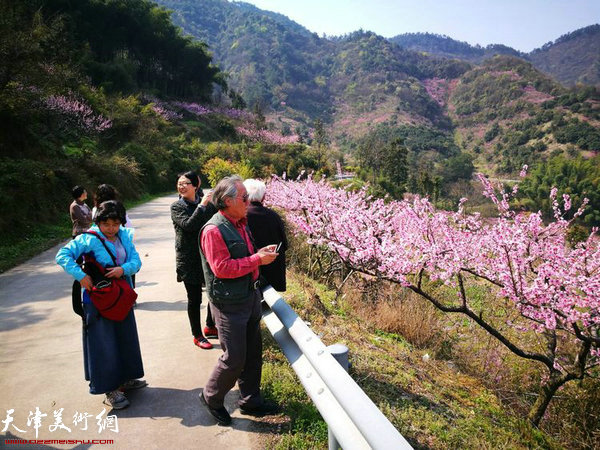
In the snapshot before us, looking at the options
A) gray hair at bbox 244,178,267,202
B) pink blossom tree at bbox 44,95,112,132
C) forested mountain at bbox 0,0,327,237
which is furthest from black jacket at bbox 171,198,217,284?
pink blossom tree at bbox 44,95,112,132

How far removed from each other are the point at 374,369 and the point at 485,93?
12813 cm

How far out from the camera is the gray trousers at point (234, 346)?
2441 millimetres

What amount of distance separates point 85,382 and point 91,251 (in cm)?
130

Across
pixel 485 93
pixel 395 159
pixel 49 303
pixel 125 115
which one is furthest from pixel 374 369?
pixel 485 93

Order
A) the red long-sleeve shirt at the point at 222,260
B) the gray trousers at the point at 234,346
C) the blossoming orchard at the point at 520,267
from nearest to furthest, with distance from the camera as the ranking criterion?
the red long-sleeve shirt at the point at 222,260, the gray trousers at the point at 234,346, the blossoming orchard at the point at 520,267

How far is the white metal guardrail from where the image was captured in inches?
51.6

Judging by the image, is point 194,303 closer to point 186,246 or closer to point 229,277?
point 186,246

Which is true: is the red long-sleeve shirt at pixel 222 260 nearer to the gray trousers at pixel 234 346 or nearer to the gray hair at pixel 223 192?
the gray hair at pixel 223 192

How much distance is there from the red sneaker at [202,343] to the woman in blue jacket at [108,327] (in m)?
0.86

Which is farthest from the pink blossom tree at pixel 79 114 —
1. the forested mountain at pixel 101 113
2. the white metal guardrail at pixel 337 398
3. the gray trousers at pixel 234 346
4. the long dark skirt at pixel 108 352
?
the white metal guardrail at pixel 337 398

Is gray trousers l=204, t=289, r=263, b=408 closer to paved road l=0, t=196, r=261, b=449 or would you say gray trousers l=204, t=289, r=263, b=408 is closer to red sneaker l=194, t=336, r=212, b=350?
paved road l=0, t=196, r=261, b=449

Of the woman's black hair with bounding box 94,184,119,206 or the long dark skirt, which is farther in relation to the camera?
the woman's black hair with bounding box 94,184,119,206

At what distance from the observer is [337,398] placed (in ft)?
5.17

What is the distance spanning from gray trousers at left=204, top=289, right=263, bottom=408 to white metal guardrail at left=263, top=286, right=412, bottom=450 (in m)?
0.19
